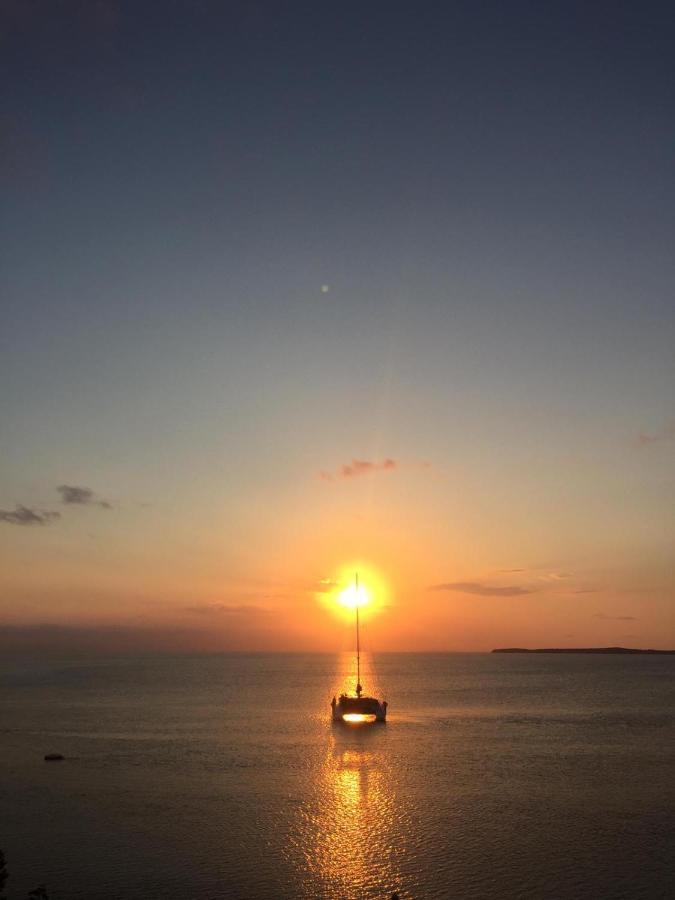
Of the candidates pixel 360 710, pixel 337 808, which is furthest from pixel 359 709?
pixel 337 808

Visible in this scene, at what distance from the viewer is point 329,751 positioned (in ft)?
243

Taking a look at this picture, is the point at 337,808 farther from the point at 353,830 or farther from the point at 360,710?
the point at 360,710

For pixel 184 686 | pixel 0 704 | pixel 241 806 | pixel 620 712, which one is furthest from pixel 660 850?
pixel 184 686

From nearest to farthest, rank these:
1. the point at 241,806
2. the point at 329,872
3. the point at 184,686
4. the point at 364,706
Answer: the point at 329,872 → the point at 241,806 → the point at 364,706 → the point at 184,686

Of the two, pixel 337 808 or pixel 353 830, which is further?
pixel 337 808

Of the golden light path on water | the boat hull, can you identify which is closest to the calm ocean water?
the golden light path on water

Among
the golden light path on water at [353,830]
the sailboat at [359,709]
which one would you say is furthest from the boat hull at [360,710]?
the golden light path on water at [353,830]

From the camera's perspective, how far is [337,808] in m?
49.0

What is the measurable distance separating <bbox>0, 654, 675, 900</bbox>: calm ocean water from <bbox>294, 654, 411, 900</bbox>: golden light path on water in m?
0.15

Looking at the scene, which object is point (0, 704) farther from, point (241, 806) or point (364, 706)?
point (241, 806)

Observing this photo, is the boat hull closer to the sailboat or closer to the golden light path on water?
the sailboat

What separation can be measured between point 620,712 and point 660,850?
83.9m

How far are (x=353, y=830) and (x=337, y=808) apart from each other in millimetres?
5796

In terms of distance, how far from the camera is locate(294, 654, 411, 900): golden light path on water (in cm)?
3478
